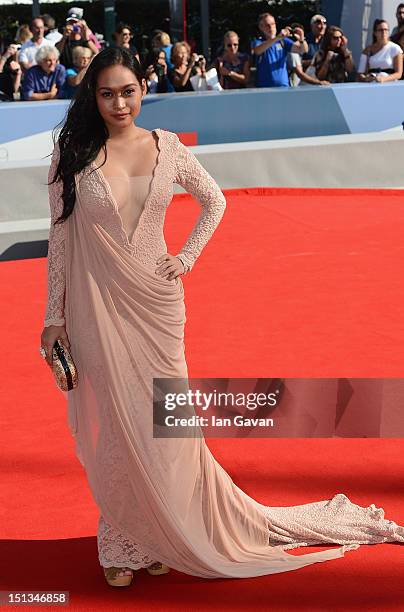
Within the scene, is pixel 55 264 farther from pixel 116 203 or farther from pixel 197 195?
pixel 197 195

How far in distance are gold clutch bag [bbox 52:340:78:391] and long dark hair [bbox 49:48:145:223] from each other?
0.39 meters

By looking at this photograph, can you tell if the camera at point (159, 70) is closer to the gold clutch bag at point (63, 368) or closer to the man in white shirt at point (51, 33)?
the man in white shirt at point (51, 33)

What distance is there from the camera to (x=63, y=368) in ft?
10.4

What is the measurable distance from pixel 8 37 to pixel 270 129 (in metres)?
12.3

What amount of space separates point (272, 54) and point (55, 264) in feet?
30.8

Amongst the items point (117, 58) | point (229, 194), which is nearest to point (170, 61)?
point (229, 194)

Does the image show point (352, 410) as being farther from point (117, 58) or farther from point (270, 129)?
point (270, 129)

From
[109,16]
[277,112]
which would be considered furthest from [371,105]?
[109,16]

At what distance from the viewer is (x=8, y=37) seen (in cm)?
2238

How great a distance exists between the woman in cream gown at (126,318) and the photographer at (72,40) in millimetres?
9141

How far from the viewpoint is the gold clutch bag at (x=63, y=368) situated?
10.4ft

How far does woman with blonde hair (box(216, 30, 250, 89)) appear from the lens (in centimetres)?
1238

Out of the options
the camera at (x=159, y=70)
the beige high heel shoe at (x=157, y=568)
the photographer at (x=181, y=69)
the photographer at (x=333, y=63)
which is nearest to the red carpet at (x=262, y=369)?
the beige high heel shoe at (x=157, y=568)

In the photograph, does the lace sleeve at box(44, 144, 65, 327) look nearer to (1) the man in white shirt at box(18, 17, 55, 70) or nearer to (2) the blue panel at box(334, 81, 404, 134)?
(2) the blue panel at box(334, 81, 404, 134)
